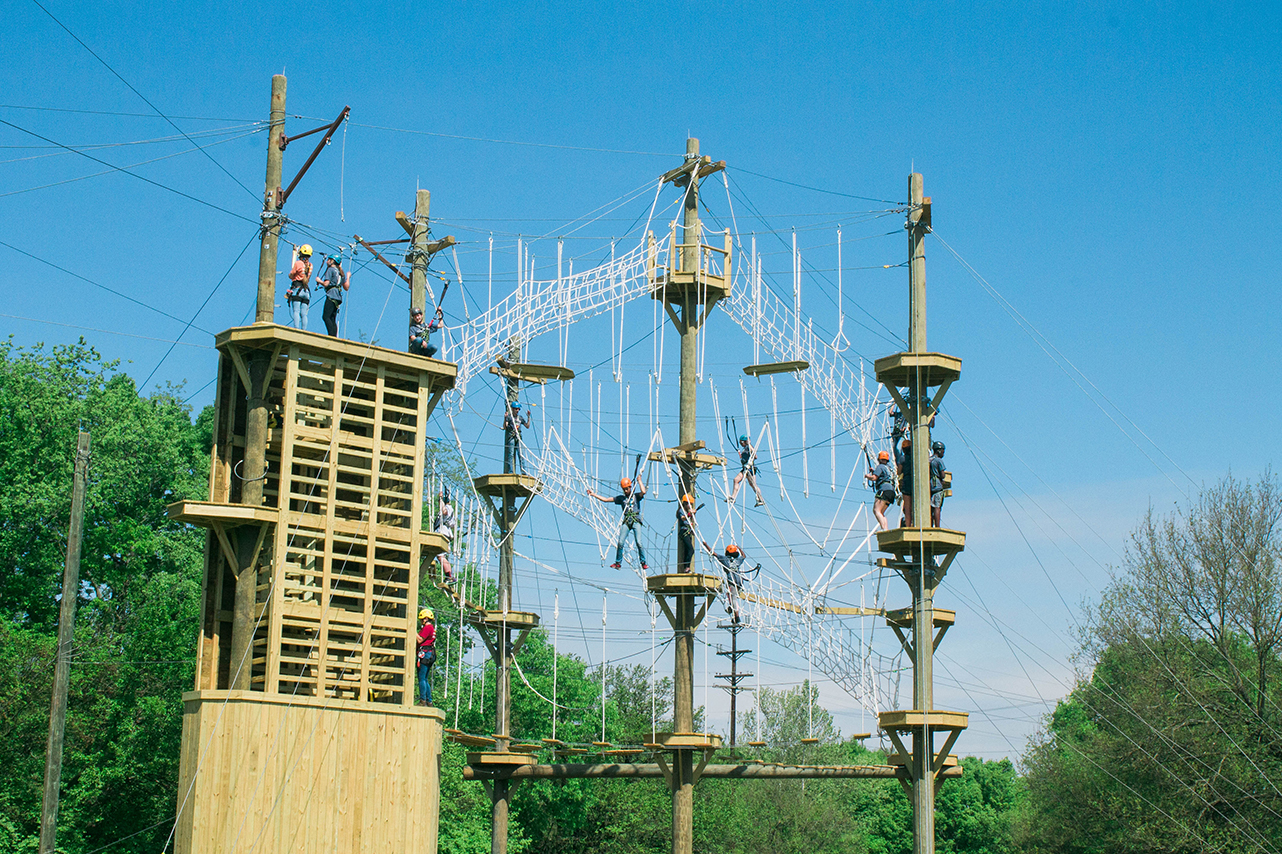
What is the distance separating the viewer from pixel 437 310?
2241 centimetres

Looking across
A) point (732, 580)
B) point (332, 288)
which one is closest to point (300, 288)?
point (332, 288)

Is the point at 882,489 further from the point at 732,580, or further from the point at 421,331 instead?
the point at 421,331

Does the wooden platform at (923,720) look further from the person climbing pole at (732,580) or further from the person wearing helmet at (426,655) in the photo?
the person wearing helmet at (426,655)

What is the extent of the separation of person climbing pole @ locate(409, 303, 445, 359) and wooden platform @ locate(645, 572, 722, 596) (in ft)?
18.1

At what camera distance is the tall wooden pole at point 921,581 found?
727 inches

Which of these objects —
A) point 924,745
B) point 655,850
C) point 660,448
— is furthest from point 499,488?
point 655,850

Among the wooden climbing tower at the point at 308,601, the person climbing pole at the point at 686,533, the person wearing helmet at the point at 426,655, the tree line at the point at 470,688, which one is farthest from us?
the tree line at the point at 470,688

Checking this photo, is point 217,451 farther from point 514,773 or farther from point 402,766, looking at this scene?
point 514,773

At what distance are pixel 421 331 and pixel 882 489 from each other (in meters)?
7.96

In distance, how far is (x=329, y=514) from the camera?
18.5 meters

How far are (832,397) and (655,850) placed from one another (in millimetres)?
29433

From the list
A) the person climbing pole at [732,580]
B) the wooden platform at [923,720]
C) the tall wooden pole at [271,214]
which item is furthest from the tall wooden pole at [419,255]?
the wooden platform at [923,720]

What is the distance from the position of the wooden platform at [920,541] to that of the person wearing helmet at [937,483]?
0.76m

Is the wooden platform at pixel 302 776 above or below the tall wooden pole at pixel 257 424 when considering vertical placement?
below
